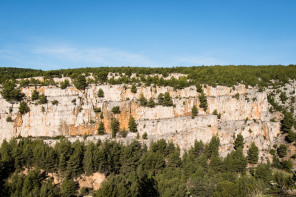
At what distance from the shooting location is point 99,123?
5156 cm

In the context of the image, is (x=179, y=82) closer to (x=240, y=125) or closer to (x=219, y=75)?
(x=219, y=75)

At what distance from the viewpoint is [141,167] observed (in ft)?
141

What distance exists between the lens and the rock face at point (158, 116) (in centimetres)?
5091

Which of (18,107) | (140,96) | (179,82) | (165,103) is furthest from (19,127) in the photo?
(179,82)

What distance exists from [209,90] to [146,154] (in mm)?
22621

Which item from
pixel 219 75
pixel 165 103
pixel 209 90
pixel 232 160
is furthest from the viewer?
pixel 219 75

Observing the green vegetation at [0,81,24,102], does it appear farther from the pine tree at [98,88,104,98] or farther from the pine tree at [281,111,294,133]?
the pine tree at [281,111,294,133]

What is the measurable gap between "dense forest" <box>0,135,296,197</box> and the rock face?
2939mm

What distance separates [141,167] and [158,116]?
13.7 meters

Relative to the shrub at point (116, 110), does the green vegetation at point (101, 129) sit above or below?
below

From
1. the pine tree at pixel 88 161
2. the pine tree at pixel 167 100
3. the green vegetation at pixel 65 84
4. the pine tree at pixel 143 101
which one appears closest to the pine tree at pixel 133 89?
the pine tree at pixel 143 101

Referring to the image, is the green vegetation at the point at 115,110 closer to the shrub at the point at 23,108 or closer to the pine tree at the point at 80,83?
the pine tree at the point at 80,83

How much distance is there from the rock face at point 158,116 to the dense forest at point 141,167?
2.94 metres

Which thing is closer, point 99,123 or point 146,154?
point 146,154
